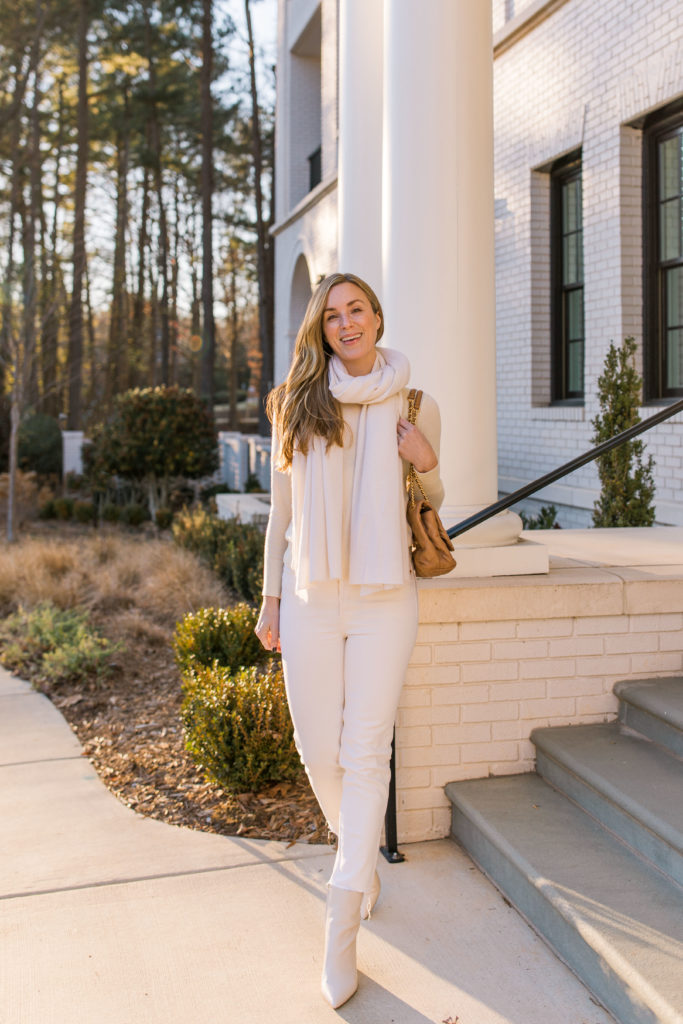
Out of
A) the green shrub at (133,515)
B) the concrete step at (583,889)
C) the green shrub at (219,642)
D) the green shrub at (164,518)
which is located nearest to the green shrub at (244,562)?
the green shrub at (219,642)

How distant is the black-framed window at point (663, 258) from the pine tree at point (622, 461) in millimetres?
706

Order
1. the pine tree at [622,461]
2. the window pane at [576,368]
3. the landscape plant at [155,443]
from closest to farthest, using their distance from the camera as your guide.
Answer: the pine tree at [622,461] → the window pane at [576,368] → the landscape plant at [155,443]

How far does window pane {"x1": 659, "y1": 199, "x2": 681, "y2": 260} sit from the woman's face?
556 cm

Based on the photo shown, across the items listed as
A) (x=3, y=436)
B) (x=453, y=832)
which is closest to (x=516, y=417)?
(x=453, y=832)

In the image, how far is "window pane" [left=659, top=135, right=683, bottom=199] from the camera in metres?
7.43

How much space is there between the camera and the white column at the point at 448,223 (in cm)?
404

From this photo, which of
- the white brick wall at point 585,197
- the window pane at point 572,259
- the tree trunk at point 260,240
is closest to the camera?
the white brick wall at point 585,197

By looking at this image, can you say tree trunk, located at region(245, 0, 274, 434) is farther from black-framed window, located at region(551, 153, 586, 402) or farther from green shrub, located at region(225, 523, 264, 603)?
green shrub, located at region(225, 523, 264, 603)

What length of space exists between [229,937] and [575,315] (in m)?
7.29

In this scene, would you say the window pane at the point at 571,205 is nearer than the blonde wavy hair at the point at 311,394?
No

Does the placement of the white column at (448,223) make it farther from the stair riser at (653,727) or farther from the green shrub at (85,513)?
the green shrub at (85,513)

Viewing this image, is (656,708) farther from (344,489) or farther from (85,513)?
(85,513)

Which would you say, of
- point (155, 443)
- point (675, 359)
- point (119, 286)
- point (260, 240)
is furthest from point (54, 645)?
point (119, 286)

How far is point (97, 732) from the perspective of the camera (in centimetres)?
530
